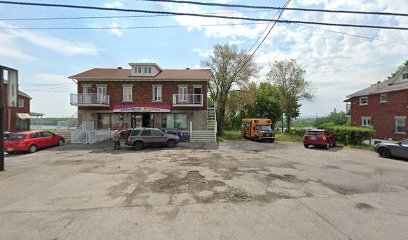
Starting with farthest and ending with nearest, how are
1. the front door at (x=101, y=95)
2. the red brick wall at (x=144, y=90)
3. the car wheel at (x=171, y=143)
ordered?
the red brick wall at (x=144, y=90) < the front door at (x=101, y=95) < the car wheel at (x=171, y=143)

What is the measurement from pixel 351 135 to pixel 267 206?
63.1ft

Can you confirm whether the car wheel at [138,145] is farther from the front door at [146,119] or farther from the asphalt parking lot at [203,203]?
the front door at [146,119]

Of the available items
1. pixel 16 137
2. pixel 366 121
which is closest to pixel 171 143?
pixel 16 137

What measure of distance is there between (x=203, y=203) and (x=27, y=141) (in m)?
15.8

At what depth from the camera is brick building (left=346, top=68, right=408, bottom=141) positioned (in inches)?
841

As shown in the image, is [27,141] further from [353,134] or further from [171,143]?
[353,134]

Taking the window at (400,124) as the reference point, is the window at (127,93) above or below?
above

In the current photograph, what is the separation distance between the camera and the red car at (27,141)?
1495 cm

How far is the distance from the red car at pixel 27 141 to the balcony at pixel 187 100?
11.8 m

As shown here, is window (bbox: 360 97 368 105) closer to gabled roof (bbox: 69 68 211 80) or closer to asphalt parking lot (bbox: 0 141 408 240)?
gabled roof (bbox: 69 68 211 80)

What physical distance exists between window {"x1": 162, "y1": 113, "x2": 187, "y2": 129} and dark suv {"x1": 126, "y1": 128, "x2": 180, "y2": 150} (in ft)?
21.9

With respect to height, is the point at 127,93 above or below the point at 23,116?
above

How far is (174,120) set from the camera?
968 inches

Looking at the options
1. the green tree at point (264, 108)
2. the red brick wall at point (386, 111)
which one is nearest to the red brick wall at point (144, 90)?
the red brick wall at point (386, 111)
